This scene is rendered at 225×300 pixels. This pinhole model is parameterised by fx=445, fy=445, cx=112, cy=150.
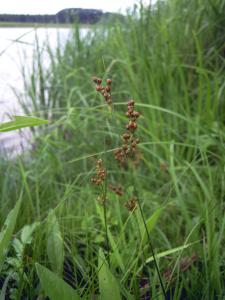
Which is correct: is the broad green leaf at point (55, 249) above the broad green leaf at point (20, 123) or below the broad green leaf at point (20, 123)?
below

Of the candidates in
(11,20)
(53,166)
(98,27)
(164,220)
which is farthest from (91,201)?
(98,27)

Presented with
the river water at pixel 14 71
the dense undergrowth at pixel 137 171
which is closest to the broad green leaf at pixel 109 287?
the dense undergrowth at pixel 137 171

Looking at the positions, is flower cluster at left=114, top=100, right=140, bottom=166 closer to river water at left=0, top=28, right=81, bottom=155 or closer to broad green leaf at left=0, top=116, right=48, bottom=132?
broad green leaf at left=0, top=116, right=48, bottom=132

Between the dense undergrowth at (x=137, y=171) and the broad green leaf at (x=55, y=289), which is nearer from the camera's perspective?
the broad green leaf at (x=55, y=289)

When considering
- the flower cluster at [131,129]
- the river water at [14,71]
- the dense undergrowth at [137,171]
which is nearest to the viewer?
the flower cluster at [131,129]

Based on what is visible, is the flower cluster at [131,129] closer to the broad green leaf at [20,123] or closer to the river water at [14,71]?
the broad green leaf at [20,123]

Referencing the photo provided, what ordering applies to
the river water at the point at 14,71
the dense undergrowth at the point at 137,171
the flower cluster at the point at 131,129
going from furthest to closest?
1. the river water at the point at 14,71
2. the dense undergrowth at the point at 137,171
3. the flower cluster at the point at 131,129

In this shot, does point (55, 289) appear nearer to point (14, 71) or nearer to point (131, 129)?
point (131, 129)

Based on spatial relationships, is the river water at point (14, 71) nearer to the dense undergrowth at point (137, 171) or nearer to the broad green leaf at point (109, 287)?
the dense undergrowth at point (137, 171)

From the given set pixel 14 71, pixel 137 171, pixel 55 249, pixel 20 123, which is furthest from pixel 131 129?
pixel 14 71
